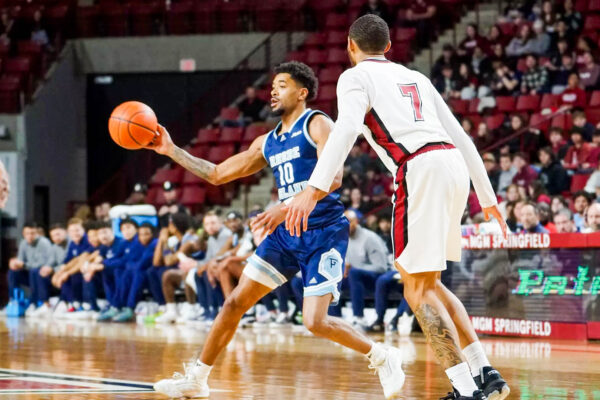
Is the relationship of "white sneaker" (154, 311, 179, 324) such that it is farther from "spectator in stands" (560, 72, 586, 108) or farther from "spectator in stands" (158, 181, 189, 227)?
"spectator in stands" (560, 72, 586, 108)

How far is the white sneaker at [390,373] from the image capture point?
6.23 m

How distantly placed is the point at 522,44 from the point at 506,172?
4.12 metres

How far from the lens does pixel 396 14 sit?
20938 mm

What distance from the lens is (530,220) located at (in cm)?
1131

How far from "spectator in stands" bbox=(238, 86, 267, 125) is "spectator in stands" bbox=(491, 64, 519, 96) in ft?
15.1

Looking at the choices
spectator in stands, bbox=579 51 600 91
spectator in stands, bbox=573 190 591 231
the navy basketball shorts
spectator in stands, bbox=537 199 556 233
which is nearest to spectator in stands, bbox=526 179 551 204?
spectator in stands, bbox=573 190 591 231

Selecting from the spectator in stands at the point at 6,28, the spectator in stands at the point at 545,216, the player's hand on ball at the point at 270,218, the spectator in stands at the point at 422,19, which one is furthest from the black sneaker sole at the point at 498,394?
the spectator in stands at the point at 6,28

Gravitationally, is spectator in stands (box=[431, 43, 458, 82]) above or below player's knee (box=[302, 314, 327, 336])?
above

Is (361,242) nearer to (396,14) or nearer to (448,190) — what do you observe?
(448,190)

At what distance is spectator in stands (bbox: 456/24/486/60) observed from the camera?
18.3 meters

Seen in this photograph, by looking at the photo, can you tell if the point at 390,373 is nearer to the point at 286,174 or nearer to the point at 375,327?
the point at 286,174

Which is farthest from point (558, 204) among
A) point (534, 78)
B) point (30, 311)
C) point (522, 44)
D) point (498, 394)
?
point (30, 311)

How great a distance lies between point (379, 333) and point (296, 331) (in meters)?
1.04

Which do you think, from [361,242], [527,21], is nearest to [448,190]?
[361,242]
